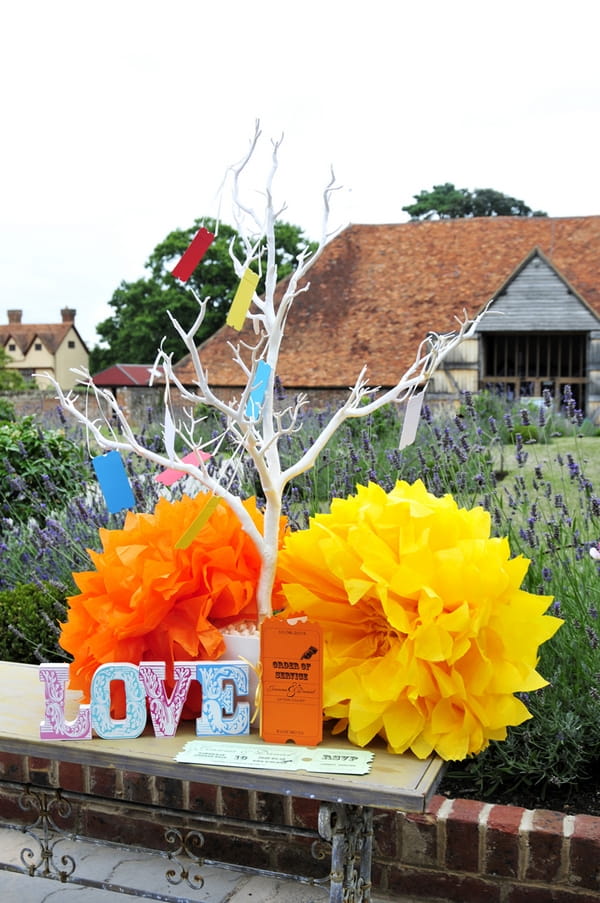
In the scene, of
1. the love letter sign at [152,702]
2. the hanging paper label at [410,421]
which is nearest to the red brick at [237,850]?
the love letter sign at [152,702]

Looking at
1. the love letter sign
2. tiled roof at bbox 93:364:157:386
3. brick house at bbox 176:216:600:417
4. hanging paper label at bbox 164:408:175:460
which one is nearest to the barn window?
brick house at bbox 176:216:600:417

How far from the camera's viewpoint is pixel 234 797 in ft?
9.23

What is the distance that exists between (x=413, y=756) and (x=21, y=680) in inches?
45.4

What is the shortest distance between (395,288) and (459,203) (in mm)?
22205

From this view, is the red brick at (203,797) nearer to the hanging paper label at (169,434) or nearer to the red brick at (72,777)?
the red brick at (72,777)

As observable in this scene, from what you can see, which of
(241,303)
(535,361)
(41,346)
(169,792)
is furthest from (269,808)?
(41,346)

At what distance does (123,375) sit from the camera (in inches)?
1567

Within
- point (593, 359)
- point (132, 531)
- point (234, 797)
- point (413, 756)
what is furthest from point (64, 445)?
point (593, 359)

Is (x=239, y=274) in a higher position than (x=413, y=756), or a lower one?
higher

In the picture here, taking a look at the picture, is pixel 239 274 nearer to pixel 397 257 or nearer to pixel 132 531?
pixel 132 531

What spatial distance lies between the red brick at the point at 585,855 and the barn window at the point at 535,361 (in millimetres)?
17417

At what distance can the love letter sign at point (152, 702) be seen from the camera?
194cm

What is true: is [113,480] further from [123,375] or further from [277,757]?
[123,375]

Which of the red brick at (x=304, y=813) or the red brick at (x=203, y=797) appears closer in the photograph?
the red brick at (x=304, y=813)
